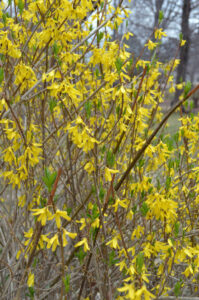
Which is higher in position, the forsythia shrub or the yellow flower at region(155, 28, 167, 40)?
the yellow flower at region(155, 28, 167, 40)

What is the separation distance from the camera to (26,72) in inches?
79.0

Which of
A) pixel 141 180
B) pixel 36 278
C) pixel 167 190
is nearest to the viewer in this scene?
pixel 167 190

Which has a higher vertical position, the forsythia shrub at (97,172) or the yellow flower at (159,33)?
the yellow flower at (159,33)

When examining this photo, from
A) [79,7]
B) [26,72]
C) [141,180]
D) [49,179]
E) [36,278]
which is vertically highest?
[79,7]

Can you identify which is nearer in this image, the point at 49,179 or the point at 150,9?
the point at 49,179

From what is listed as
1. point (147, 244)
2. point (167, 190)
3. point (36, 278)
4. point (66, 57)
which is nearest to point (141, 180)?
point (167, 190)

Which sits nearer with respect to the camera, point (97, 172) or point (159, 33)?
point (97, 172)

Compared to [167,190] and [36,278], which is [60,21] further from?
[36,278]

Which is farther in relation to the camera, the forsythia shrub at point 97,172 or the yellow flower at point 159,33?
the yellow flower at point 159,33

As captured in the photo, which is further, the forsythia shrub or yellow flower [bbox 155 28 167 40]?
yellow flower [bbox 155 28 167 40]

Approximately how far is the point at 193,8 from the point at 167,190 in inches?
347

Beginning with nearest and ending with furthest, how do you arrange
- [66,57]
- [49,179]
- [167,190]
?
[49,179]
[167,190]
[66,57]

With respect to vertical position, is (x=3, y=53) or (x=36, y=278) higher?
(x=3, y=53)

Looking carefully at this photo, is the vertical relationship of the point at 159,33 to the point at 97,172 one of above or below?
above
